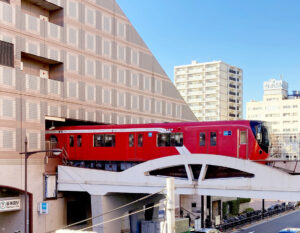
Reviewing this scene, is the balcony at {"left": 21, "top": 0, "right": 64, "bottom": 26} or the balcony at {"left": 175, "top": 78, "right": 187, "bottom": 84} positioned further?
the balcony at {"left": 175, "top": 78, "right": 187, "bottom": 84}

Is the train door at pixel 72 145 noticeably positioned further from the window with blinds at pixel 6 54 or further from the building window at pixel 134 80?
the building window at pixel 134 80

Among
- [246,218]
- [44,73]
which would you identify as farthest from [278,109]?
[44,73]

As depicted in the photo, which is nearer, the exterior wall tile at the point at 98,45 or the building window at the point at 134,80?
the exterior wall tile at the point at 98,45

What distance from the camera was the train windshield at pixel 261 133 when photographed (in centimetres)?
3238

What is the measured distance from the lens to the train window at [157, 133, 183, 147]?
34.8 meters

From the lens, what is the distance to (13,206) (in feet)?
115

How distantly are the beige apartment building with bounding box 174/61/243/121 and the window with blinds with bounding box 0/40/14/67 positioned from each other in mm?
118628

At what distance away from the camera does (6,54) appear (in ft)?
114

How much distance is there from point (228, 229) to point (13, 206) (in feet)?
88.4

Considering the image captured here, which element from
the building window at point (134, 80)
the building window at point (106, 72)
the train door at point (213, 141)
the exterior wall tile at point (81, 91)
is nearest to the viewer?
the train door at point (213, 141)

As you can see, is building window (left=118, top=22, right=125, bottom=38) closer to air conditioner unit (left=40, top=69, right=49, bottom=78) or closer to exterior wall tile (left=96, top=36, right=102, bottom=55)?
exterior wall tile (left=96, top=36, right=102, bottom=55)

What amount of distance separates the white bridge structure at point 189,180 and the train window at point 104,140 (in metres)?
3.16

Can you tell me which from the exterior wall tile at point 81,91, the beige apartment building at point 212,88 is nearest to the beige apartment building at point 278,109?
the beige apartment building at point 212,88

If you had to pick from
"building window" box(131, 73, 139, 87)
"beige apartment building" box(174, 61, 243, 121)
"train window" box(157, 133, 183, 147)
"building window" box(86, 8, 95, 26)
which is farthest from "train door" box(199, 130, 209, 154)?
"beige apartment building" box(174, 61, 243, 121)
